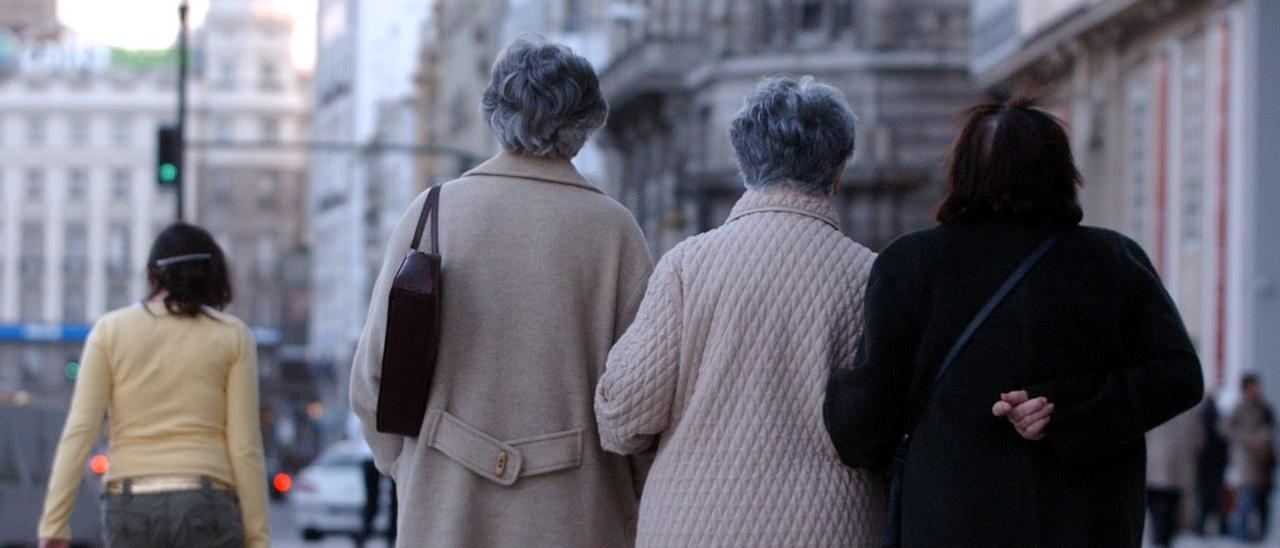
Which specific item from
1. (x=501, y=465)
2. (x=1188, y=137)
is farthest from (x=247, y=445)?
(x=1188, y=137)

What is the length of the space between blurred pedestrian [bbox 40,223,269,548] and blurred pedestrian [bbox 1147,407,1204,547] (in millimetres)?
14614

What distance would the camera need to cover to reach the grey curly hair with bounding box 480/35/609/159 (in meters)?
5.76

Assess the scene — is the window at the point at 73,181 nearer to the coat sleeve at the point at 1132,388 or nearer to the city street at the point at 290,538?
the city street at the point at 290,538

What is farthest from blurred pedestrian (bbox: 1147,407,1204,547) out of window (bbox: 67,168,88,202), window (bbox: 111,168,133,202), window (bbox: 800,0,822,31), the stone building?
window (bbox: 67,168,88,202)

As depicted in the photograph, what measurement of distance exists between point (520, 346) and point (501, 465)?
28cm

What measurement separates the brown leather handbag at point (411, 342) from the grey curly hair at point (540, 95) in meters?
0.33

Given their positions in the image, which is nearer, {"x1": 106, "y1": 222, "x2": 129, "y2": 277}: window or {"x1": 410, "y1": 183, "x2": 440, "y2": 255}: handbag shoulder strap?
{"x1": 410, "y1": 183, "x2": 440, "y2": 255}: handbag shoulder strap

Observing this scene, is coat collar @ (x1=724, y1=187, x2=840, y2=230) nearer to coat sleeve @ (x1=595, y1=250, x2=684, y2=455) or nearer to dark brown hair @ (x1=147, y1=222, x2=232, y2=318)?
coat sleeve @ (x1=595, y1=250, x2=684, y2=455)

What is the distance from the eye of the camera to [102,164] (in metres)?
137

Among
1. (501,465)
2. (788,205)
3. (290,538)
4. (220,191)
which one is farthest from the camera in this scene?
(220,191)

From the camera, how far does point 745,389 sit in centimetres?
533

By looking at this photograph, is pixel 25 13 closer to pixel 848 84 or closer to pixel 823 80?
pixel 848 84

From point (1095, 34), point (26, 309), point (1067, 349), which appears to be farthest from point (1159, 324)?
point (26, 309)

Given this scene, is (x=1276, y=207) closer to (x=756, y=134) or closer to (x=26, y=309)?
(x=756, y=134)
